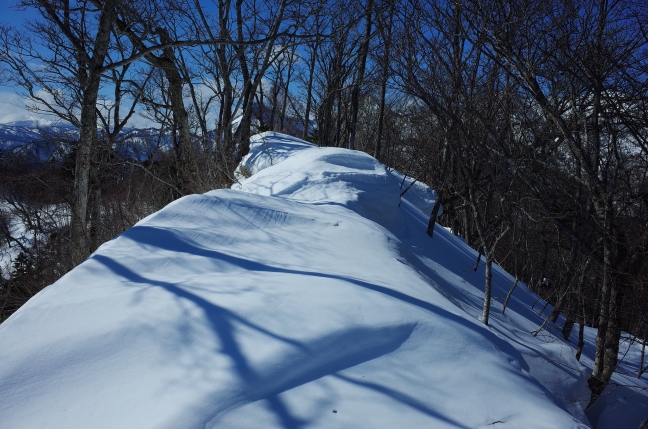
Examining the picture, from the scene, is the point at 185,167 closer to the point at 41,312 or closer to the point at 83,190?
the point at 83,190

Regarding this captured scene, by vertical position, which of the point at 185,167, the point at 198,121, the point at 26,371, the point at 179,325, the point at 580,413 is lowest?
the point at 580,413

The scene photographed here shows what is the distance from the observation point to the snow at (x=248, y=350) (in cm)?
164

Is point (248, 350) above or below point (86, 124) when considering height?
below

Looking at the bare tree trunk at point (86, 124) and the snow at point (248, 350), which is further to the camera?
the bare tree trunk at point (86, 124)

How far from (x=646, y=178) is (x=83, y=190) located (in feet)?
28.7

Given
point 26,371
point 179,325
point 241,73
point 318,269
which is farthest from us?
point 241,73

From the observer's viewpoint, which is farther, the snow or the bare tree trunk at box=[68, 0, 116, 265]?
the bare tree trunk at box=[68, 0, 116, 265]

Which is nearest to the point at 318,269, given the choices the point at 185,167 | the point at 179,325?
the point at 179,325

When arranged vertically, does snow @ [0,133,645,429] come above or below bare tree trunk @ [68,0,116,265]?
below

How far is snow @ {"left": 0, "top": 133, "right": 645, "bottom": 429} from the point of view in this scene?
5.38 feet

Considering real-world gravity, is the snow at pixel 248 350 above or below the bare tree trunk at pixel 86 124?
below

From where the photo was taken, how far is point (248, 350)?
1917 mm

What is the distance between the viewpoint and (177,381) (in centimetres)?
170

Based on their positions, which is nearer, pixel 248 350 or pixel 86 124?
pixel 248 350
